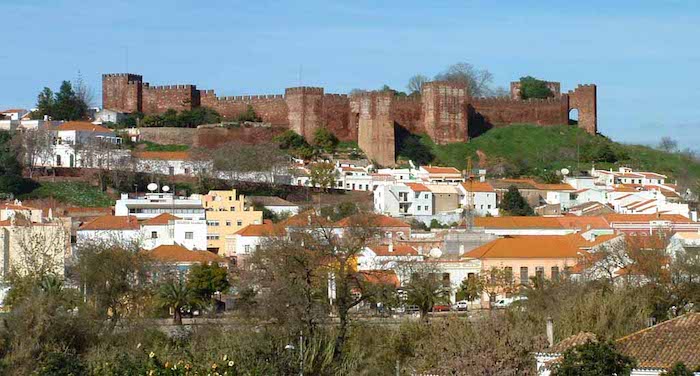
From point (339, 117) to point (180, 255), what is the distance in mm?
37429

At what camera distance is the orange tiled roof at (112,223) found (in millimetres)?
77375

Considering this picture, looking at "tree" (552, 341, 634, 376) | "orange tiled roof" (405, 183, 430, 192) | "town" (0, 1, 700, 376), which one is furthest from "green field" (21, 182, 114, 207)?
"tree" (552, 341, 634, 376)

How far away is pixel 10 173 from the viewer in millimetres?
90250

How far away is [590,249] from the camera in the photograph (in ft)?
222

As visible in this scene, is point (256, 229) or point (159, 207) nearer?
point (256, 229)

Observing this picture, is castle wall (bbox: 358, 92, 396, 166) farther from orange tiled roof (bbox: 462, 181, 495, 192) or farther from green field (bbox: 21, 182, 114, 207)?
green field (bbox: 21, 182, 114, 207)

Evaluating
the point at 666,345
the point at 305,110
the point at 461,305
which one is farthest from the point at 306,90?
the point at 666,345

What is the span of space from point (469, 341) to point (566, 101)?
270 ft

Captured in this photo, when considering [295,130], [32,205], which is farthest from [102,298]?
[295,130]

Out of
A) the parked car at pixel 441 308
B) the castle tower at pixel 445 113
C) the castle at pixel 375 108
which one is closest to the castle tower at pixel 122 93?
the castle at pixel 375 108

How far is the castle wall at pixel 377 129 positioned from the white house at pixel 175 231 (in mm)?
25233

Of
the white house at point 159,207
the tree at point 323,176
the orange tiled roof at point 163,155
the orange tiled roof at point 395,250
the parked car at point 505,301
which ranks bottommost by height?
the parked car at point 505,301

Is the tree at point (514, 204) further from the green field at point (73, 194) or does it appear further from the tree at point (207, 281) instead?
the tree at point (207, 281)

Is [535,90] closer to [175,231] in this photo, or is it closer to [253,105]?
[253,105]
